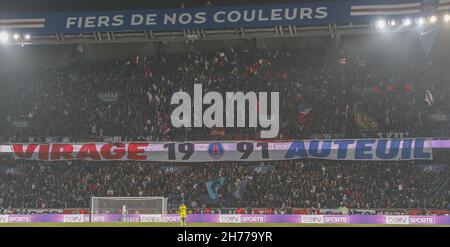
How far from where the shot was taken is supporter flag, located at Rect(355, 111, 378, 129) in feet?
114

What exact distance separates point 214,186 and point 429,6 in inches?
584

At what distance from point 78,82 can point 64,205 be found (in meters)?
9.29

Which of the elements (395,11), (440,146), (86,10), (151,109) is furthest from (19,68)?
(440,146)

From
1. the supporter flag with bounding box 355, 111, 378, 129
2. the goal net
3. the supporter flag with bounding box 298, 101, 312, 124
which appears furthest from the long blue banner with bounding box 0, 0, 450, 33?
the goal net

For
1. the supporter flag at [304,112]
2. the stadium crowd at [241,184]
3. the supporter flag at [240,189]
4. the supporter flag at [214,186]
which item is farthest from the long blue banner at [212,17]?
the supporter flag at [240,189]

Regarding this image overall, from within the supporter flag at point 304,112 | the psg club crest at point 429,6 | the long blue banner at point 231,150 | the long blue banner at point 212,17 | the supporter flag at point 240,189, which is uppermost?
the long blue banner at point 212,17

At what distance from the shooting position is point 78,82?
39.2 metres

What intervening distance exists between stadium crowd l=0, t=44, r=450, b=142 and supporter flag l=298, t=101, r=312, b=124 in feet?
0.19

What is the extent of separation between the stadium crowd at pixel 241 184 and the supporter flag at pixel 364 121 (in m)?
2.45

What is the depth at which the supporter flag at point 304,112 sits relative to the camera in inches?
1395

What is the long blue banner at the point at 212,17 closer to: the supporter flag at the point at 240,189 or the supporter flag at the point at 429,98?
the supporter flag at the point at 429,98

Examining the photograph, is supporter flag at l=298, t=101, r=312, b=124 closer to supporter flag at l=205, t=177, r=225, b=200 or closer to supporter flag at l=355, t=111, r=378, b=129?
supporter flag at l=355, t=111, r=378, b=129

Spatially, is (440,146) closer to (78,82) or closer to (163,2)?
(163,2)

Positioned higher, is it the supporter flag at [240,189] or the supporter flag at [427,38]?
the supporter flag at [427,38]
